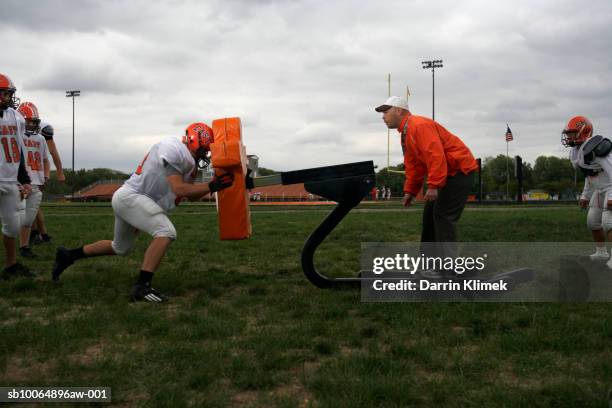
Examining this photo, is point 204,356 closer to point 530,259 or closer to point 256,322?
point 256,322

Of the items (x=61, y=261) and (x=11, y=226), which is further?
(x=11, y=226)

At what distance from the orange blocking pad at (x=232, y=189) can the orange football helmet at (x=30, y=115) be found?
3949 mm

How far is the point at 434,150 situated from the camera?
4.90 m

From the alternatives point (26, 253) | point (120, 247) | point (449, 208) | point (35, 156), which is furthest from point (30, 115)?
point (449, 208)

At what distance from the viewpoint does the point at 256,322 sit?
4.09 metres

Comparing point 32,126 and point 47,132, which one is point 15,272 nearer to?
point 32,126

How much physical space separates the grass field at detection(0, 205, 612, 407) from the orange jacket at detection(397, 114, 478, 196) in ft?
4.17

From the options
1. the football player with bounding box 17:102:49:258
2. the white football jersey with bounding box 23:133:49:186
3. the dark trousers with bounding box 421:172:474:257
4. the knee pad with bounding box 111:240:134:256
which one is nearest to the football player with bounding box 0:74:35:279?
the knee pad with bounding box 111:240:134:256

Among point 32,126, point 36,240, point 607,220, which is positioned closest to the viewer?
point 607,220

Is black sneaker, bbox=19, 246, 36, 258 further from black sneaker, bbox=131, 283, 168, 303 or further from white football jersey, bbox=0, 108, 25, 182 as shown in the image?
black sneaker, bbox=131, 283, 168, 303

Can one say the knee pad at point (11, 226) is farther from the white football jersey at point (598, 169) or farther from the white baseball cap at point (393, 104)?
the white football jersey at point (598, 169)

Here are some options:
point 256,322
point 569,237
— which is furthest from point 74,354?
point 569,237

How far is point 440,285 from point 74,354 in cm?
316

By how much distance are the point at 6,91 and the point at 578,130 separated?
21.2ft
